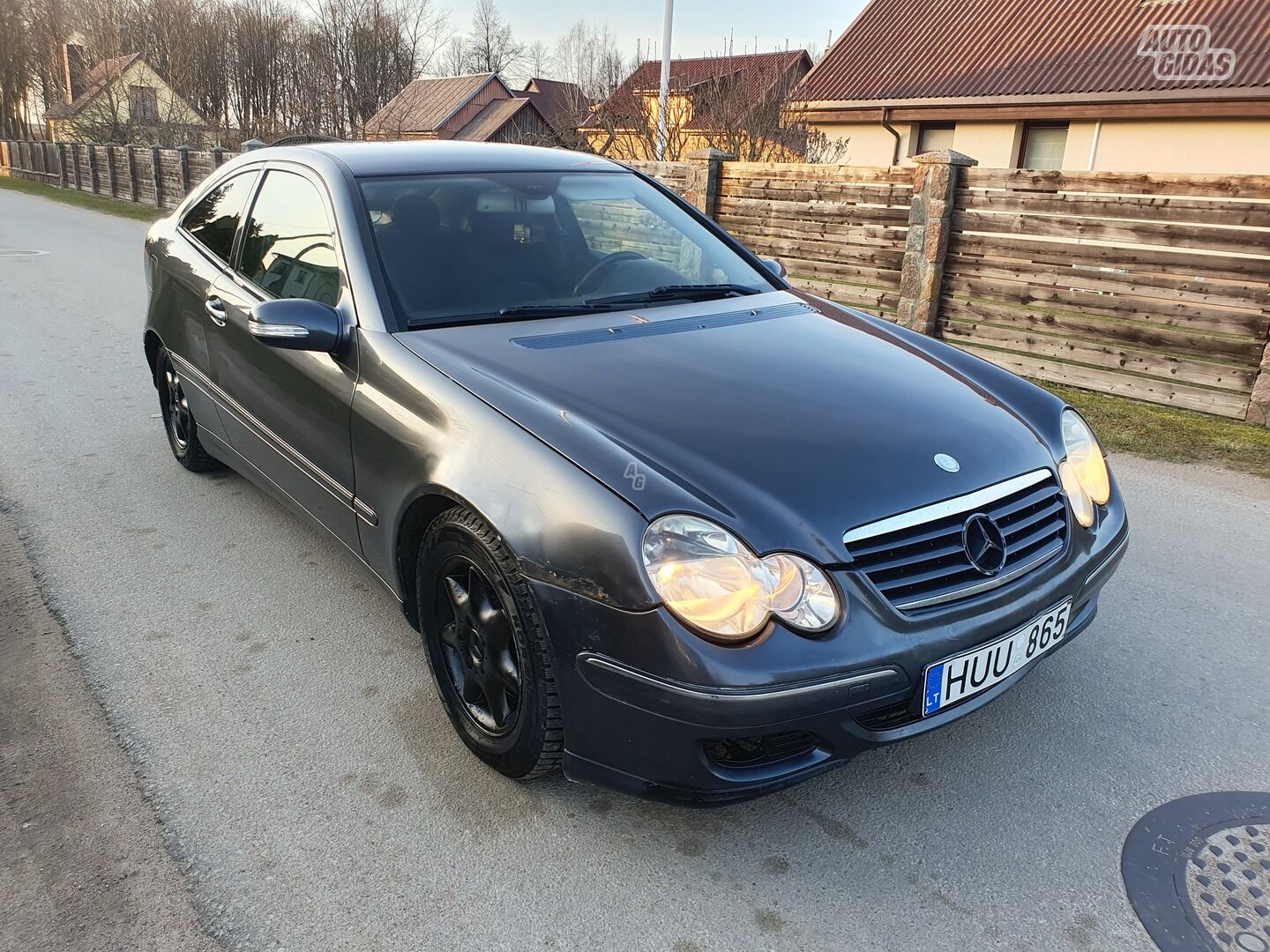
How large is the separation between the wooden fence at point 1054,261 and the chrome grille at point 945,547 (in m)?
5.06

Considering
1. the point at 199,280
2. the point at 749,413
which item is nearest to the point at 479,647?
the point at 749,413

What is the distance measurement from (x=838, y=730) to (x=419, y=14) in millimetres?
40817

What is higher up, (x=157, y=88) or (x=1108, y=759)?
(x=157, y=88)

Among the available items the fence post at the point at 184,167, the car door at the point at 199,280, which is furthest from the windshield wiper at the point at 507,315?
the fence post at the point at 184,167

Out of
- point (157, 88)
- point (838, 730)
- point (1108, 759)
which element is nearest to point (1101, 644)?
point (1108, 759)

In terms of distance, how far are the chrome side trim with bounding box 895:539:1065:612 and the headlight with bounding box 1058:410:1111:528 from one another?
253mm

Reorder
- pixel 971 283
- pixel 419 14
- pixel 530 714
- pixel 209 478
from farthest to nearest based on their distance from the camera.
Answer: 1. pixel 419 14
2. pixel 971 283
3. pixel 209 478
4. pixel 530 714

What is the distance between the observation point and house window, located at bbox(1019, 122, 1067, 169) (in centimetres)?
1855

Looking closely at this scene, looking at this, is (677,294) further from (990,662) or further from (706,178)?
(706,178)

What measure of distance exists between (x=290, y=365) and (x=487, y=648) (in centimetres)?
140

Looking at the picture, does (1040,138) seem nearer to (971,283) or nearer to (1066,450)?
(971,283)

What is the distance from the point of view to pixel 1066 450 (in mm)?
2760

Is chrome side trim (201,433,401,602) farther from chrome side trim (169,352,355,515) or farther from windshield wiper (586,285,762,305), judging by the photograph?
windshield wiper (586,285,762,305)

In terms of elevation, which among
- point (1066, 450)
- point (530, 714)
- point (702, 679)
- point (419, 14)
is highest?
point (419, 14)
